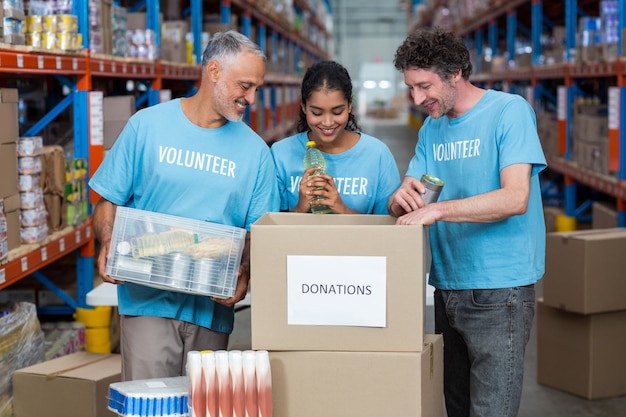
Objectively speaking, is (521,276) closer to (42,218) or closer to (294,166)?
(294,166)

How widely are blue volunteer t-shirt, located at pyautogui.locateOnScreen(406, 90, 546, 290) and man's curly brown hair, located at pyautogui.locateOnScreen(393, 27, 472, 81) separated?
17 cm

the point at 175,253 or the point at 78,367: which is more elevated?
the point at 175,253

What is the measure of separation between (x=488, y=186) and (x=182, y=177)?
0.96 metres

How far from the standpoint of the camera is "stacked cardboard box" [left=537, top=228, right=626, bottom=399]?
4785mm

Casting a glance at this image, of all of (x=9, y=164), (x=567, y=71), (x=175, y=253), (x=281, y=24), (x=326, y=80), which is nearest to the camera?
(x=175, y=253)

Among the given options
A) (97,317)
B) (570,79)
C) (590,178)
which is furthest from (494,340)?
(570,79)

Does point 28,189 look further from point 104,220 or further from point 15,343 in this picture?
point 104,220

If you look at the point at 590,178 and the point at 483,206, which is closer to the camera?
the point at 483,206

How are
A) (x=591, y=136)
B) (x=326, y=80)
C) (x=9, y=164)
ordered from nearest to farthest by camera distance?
(x=326, y=80) → (x=9, y=164) → (x=591, y=136)

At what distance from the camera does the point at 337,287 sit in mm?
2430

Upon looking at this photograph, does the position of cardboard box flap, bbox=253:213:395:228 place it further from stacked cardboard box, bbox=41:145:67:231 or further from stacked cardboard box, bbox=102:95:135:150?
stacked cardboard box, bbox=102:95:135:150

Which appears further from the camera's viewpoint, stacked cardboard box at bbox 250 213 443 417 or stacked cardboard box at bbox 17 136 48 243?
stacked cardboard box at bbox 17 136 48 243

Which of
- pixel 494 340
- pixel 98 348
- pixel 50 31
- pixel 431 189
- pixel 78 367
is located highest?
pixel 50 31

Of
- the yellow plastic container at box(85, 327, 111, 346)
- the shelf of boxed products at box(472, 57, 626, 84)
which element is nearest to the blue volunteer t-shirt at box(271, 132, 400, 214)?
the yellow plastic container at box(85, 327, 111, 346)
